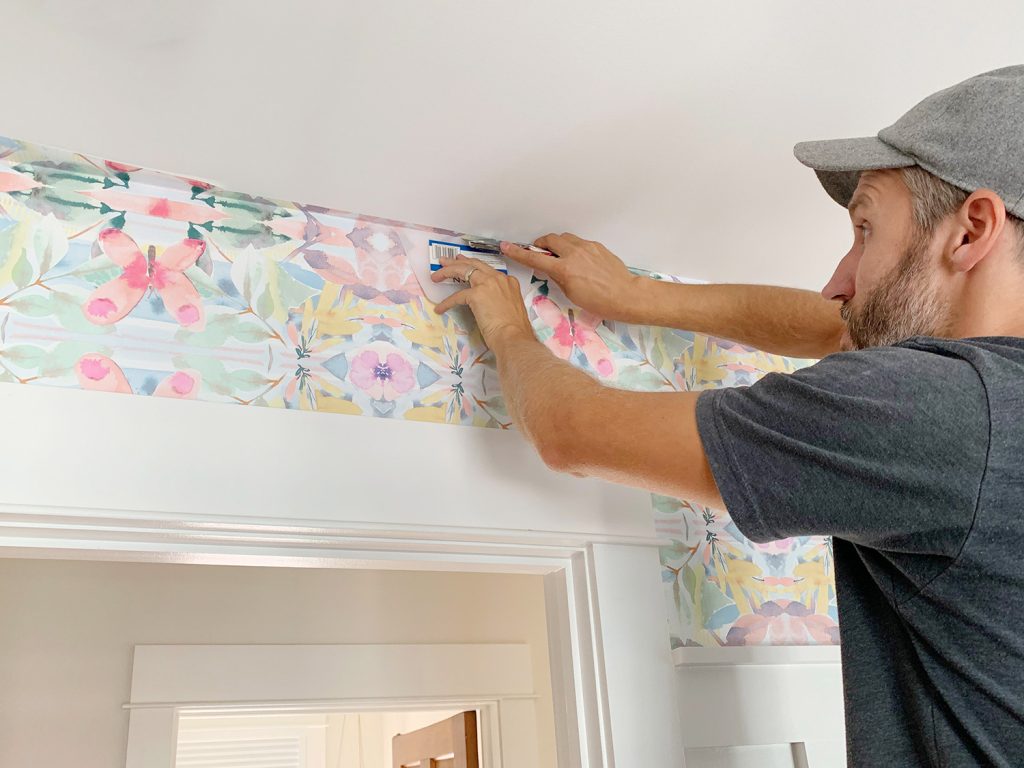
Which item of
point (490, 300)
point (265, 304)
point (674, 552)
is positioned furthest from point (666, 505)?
point (265, 304)

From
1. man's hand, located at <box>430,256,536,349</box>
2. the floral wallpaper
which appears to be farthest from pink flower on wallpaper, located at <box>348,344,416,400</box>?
man's hand, located at <box>430,256,536,349</box>

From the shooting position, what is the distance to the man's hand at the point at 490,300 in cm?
132

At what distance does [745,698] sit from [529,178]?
828mm

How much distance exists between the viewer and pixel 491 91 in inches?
45.6

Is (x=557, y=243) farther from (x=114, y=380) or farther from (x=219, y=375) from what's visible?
(x=114, y=380)

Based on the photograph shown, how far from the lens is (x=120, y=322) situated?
1.17 meters

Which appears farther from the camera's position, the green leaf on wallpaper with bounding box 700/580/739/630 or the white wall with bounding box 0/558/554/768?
the white wall with bounding box 0/558/554/768

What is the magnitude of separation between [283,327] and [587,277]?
47 centimetres

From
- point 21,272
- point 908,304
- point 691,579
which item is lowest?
point 691,579

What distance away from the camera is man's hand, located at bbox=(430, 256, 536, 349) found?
4.33 feet

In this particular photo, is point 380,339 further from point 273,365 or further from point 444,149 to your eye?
point 444,149

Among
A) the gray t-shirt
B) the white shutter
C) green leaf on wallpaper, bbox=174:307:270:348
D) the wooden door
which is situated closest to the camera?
the gray t-shirt

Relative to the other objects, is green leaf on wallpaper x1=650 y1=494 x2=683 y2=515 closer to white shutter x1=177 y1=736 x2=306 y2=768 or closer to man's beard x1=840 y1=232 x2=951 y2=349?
man's beard x1=840 y1=232 x2=951 y2=349

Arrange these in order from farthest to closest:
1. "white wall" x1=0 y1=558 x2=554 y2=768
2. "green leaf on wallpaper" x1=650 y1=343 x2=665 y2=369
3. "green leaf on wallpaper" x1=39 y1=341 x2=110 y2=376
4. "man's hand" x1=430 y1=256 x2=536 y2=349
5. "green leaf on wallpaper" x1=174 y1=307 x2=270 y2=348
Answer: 1. "white wall" x1=0 y1=558 x2=554 y2=768
2. "green leaf on wallpaper" x1=650 y1=343 x2=665 y2=369
3. "man's hand" x1=430 y1=256 x2=536 y2=349
4. "green leaf on wallpaper" x1=174 y1=307 x2=270 y2=348
5. "green leaf on wallpaper" x1=39 y1=341 x2=110 y2=376
